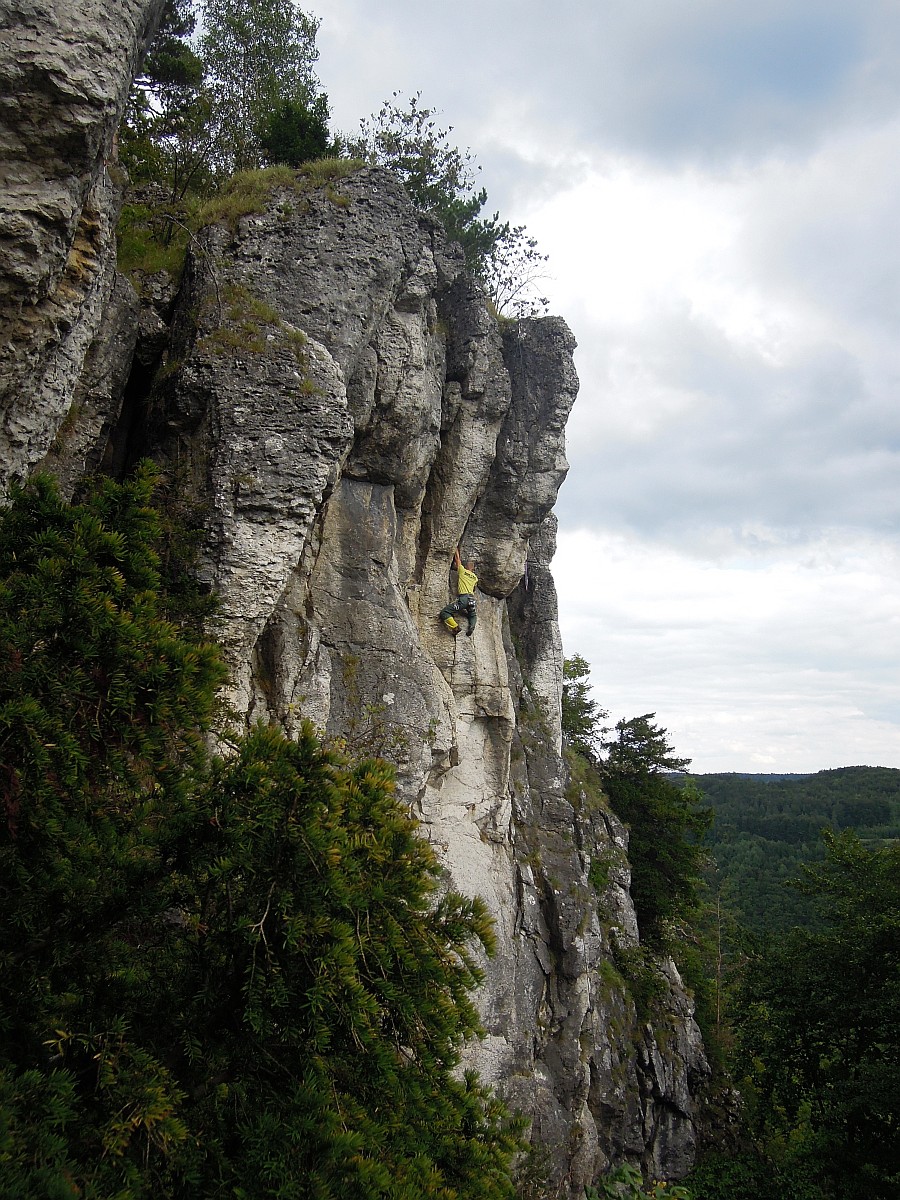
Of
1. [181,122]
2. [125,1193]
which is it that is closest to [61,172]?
[125,1193]

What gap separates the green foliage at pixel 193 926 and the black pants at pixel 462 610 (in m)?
10.5

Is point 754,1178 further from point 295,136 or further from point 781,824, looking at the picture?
point 781,824

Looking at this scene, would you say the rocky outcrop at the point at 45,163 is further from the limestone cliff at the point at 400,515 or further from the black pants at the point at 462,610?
the black pants at the point at 462,610

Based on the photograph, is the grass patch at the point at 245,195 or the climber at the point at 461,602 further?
the climber at the point at 461,602

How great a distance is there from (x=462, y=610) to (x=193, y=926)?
11774mm

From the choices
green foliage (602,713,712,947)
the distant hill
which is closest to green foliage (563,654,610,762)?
green foliage (602,713,712,947)

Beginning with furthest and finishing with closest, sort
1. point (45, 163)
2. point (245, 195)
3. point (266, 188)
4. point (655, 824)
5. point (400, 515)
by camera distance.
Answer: point (655, 824)
point (400, 515)
point (266, 188)
point (245, 195)
point (45, 163)

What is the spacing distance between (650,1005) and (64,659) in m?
20.5

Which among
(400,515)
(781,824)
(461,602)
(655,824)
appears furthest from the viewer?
(781,824)

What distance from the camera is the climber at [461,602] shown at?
15641 millimetres

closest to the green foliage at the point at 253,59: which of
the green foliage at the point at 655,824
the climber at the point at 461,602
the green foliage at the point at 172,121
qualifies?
the green foliage at the point at 172,121

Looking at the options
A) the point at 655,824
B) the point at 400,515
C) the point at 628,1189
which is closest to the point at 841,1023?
the point at 628,1189

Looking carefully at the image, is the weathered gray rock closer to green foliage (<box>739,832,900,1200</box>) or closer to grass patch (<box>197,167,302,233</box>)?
grass patch (<box>197,167,302,233</box>)

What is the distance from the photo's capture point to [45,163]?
608 centimetres
